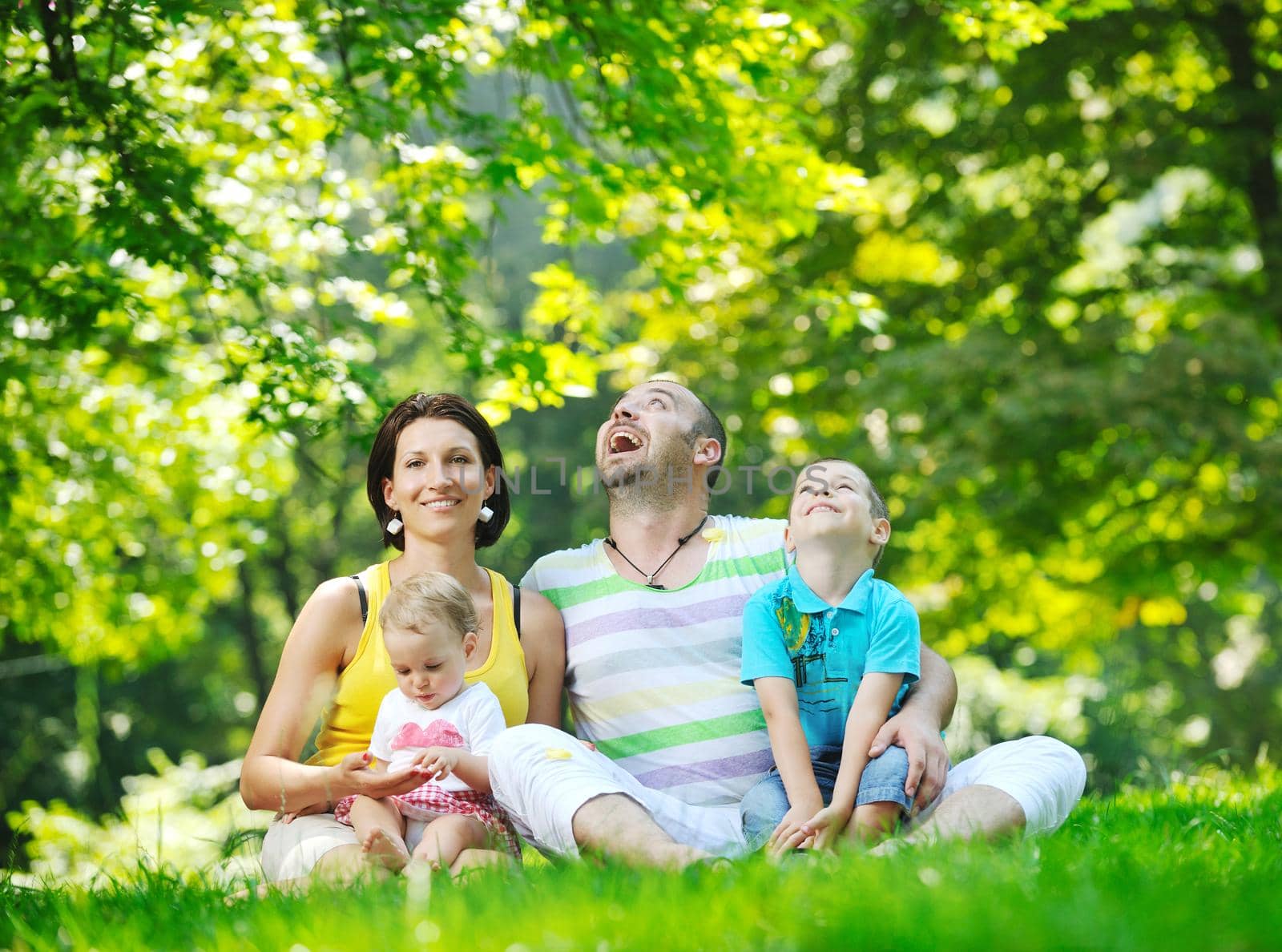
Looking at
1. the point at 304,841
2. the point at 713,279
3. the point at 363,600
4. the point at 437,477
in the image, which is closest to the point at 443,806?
the point at 304,841

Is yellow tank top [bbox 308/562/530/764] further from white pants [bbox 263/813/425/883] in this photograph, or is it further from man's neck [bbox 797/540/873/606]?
man's neck [bbox 797/540/873/606]

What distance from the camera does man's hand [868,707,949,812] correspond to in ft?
10.1

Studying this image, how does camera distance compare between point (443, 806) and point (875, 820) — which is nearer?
point (875, 820)

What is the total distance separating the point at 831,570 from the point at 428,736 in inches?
50.5

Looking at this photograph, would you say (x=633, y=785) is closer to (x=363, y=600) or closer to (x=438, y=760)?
(x=438, y=760)

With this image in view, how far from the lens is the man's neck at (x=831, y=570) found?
345 cm

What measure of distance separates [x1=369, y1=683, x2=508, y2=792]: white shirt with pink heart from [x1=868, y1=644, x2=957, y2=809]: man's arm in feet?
3.59

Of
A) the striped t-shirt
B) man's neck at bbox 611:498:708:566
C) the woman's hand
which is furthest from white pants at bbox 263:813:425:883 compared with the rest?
man's neck at bbox 611:498:708:566

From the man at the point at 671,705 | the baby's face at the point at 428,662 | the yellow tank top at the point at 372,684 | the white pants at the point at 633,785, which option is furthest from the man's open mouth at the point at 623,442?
the white pants at the point at 633,785

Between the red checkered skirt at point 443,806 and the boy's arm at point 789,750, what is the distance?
80 centimetres

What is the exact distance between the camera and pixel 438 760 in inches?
120

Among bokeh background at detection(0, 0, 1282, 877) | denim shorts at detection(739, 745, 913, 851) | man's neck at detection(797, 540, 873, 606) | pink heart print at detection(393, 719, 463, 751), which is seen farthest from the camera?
bokeh background at detection(0, 0, 1282, 877)

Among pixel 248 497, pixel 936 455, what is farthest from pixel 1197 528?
pixel 248 497

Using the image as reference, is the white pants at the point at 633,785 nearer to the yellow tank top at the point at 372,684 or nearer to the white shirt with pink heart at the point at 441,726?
the white shirt with pink heart at the point at 441,726
